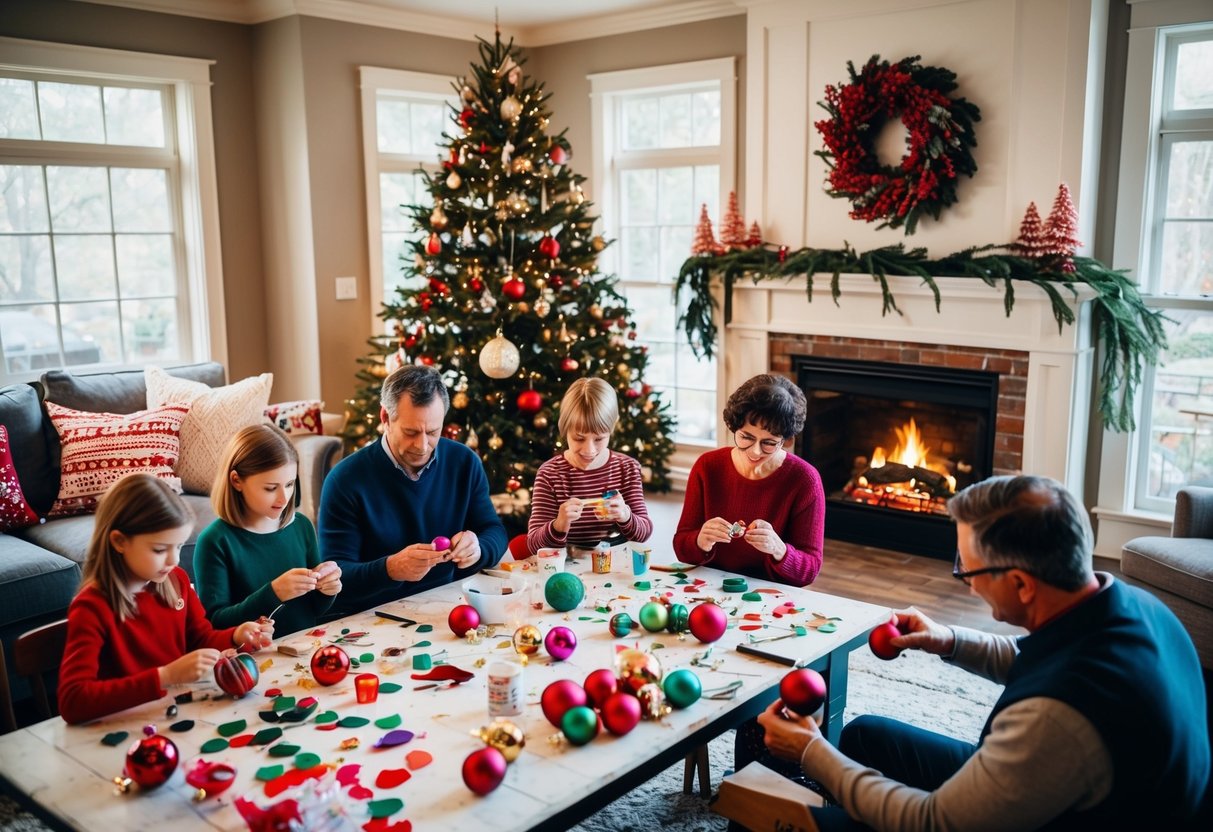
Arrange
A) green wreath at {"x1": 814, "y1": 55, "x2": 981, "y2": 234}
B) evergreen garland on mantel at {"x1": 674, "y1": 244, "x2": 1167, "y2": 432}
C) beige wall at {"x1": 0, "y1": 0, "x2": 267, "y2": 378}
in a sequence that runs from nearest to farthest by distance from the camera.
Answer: evergreen garland on mantel at {"x1": 674, "y1": 244, "x2": 1167, "y2": 432}, green wreath at {"x1": 814, "y1": 55, "x2": 981, "y2": 234}, beige wall at {"x1": 0, "y1": 0, "x2": 267, "y2": 378}

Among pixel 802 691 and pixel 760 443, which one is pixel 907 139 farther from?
pixel 802 691

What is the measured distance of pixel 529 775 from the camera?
1526mm

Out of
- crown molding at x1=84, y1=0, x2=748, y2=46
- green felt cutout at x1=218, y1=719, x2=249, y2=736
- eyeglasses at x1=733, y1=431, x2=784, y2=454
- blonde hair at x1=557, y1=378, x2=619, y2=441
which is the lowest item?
green felt cutout at x1=218, y1=719, x2=249, y2=736

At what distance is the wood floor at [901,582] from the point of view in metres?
3.96

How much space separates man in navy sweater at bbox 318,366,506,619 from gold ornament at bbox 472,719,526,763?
813 millimetres

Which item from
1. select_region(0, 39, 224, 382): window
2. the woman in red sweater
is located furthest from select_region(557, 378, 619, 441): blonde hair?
select_region(0, 39, 224, 382): window

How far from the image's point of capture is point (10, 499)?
3.60 metres

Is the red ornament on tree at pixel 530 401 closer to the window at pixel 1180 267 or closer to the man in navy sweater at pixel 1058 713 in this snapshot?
the window at pixel 1180 267

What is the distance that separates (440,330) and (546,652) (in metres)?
2.98

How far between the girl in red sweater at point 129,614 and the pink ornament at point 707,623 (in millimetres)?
855

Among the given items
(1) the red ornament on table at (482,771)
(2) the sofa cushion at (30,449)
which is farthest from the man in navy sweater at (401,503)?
(2) the sofa cushion at (30,449)

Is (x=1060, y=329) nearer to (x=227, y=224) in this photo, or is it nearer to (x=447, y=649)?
(x=447, y=649)

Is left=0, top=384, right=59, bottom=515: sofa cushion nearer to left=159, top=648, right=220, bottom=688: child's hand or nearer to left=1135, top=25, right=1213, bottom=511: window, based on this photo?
left=159, top=648, right=220, bottom=688: child's hand

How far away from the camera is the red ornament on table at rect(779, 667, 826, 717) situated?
1691 mm
